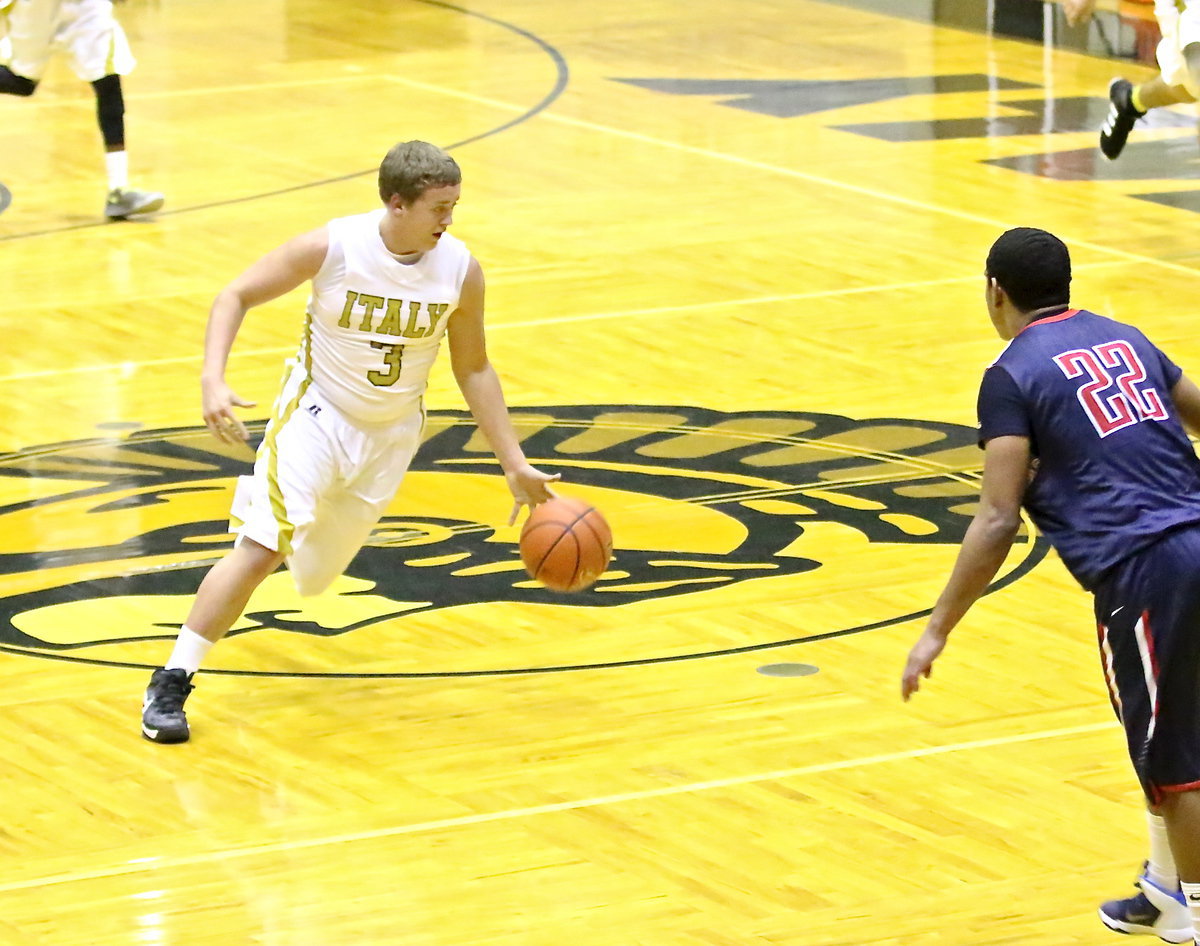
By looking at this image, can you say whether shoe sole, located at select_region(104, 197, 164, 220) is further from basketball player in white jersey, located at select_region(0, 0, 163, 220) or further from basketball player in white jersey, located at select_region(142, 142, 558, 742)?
basketball player in white jersey, located at select_region(142, 142, 558, 742)

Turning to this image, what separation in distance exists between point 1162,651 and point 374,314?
2397 mm

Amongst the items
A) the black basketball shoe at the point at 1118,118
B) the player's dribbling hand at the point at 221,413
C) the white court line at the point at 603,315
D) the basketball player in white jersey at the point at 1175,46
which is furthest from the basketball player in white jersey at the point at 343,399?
the black basketball shoe at the point at 1118,118

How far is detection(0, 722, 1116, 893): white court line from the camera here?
5145 millimetres

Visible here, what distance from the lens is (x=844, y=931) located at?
479 centimetres

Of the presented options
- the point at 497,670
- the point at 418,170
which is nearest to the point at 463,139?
the point at 497,670

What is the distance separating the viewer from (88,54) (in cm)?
1252

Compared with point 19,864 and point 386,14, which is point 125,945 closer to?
point 19,864

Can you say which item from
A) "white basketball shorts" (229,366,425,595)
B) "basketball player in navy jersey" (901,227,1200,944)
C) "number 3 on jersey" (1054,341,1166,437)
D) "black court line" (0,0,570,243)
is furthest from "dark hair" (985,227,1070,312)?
"black court line" (0,0,570,243)

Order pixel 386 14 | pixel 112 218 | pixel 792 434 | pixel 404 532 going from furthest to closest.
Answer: pixel 386 14, pixel 112 218, pixel 792 434, pixel 404 532

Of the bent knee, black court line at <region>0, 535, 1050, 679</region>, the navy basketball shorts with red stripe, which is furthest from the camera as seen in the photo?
black court line at <region>0, 535, 1050, 679</region>

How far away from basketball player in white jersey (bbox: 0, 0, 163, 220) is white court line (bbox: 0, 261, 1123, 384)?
9.10 ft

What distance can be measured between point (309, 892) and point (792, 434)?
412 centimetres

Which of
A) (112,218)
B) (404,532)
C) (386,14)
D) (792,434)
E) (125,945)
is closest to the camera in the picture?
(125,945)

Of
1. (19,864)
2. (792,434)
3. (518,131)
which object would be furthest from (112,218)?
(19,864)
